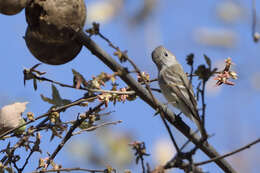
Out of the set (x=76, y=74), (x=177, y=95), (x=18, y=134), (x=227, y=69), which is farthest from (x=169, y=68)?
(x=76, y=74)

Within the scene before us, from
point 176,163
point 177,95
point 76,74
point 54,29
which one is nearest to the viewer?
point 176,163

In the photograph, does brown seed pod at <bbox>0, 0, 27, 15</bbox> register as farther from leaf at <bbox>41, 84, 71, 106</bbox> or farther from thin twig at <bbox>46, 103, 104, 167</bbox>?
thin twig at <bbox>46, 103, 104, 167</bbox>

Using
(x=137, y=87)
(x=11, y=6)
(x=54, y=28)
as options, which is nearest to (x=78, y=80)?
(x=137, y=87)

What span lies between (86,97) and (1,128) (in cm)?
54

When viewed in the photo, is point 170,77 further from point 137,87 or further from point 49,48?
point 137,87

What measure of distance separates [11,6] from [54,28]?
0.25 m

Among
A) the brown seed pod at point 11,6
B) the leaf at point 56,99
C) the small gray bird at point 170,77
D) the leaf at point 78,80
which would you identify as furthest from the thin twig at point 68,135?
the small gray bird at point 170,77

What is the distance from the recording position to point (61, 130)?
2.51 metres

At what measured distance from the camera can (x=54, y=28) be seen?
2.34 metres

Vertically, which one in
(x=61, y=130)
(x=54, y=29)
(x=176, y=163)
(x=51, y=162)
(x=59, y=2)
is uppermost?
(x=59, y=2)

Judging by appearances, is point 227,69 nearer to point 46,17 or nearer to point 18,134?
point 46,17

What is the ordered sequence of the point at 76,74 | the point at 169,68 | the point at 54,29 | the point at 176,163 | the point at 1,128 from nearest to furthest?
the point at 176,163
the point at 76,74
the point at 54,29
the point at 1,128
the point at 169,68

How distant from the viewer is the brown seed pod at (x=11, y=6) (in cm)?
226

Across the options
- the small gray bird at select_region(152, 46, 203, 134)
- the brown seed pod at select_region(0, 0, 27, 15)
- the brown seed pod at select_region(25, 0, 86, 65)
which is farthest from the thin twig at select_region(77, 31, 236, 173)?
the small gray bird at select_region(152, 46, 203, 134)
